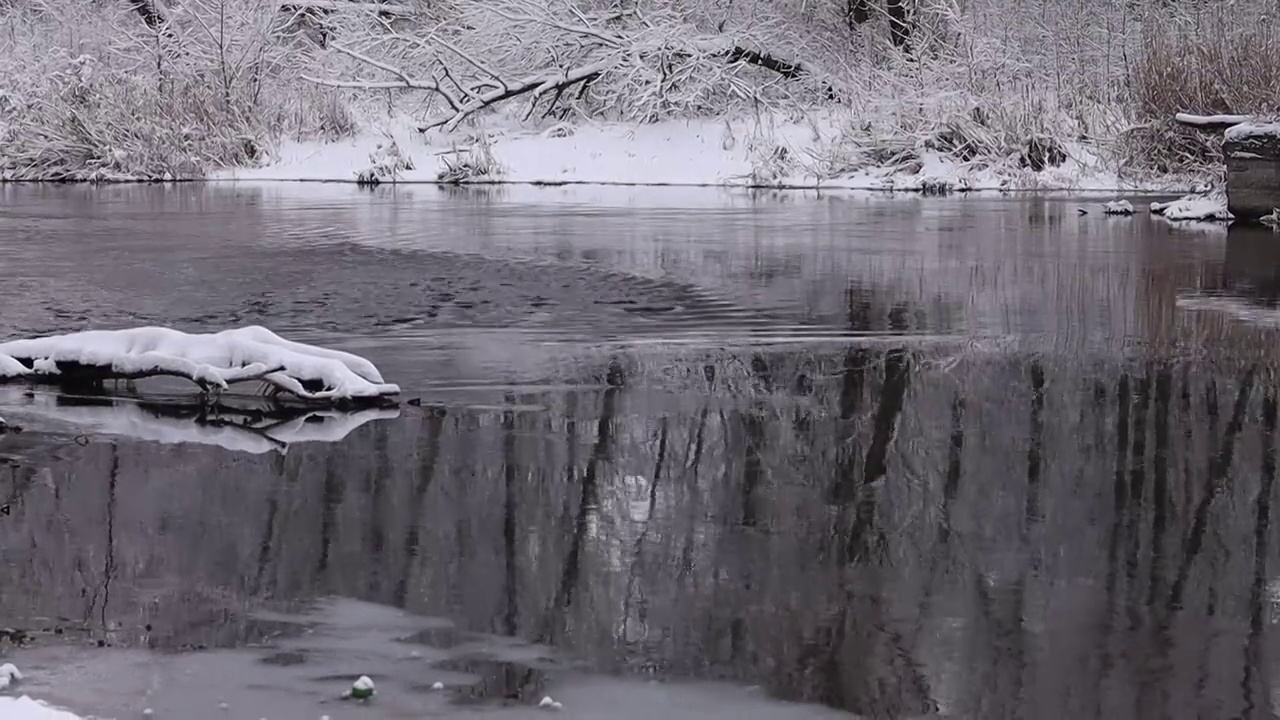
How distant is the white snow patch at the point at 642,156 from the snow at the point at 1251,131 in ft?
28.4

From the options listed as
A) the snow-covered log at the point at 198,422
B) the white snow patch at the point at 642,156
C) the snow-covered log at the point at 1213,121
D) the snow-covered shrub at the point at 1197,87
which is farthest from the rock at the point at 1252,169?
the snow-covered log at the point at 198,422

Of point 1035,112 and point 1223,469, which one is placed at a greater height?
point 1035,112

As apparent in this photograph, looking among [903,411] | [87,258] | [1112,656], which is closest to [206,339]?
[903,411]

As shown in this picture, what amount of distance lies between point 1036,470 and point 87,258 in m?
10.2

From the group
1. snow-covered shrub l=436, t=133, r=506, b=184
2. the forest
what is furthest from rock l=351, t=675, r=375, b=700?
snow-covered shrub l=436, t=133, r=506, b=184

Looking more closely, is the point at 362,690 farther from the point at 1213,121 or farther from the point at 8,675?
the point at 1213,121

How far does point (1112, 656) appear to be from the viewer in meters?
4.07

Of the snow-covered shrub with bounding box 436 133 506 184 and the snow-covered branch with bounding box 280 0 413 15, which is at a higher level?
the snow-covered branch with bounding box 280 0 413 15

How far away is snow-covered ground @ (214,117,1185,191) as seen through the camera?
2698 centimetres

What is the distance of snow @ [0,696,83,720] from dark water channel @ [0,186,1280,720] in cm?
13

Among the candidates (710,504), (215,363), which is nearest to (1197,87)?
(215,363)

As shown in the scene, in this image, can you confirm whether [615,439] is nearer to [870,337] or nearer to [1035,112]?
[870,337]

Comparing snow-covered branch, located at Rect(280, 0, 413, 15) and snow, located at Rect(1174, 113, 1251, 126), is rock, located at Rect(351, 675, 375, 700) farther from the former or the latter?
snow-covered branch, located at Rect(280, 0, 413, 15)

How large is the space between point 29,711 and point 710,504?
2.57 metres
